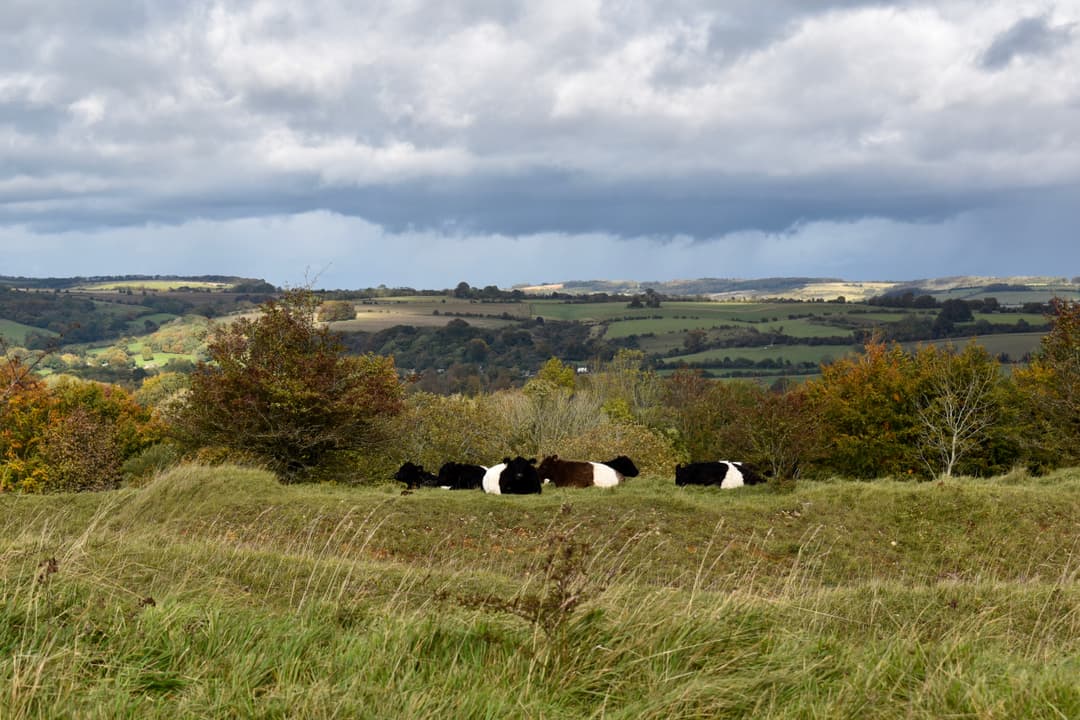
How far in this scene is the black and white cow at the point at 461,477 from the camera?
20.9 m

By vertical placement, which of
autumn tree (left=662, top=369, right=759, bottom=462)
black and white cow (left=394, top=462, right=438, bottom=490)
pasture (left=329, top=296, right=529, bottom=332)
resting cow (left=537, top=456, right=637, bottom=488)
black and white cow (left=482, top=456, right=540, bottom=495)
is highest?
pasture (left=329, top=296, right=529, bottom=332)

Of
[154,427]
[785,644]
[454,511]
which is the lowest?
[154,427]

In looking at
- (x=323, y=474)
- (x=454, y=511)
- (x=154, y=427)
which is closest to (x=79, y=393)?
(x=154, y=427)

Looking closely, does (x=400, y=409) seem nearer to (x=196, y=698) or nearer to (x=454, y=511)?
Result: (x=454, y=511)

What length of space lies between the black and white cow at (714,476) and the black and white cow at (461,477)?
5193mm

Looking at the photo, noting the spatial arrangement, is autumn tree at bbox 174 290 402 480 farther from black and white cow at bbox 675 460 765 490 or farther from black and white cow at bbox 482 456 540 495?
black and white cow at bbox 675 460 765 490

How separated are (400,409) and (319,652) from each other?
65.8 ft

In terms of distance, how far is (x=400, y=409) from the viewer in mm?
24625

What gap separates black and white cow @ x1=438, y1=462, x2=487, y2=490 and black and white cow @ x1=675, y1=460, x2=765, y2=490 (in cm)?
519

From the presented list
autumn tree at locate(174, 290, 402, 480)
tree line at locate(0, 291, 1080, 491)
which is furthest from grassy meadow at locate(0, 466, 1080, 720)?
autumn tree at locate(174, 290, 402, 480)

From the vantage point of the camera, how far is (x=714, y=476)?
818 inches

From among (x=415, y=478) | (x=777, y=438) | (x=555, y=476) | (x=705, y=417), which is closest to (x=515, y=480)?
(x=555, y=476)

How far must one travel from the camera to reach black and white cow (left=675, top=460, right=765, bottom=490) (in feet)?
68.0

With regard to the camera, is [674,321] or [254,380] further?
[674,321]
